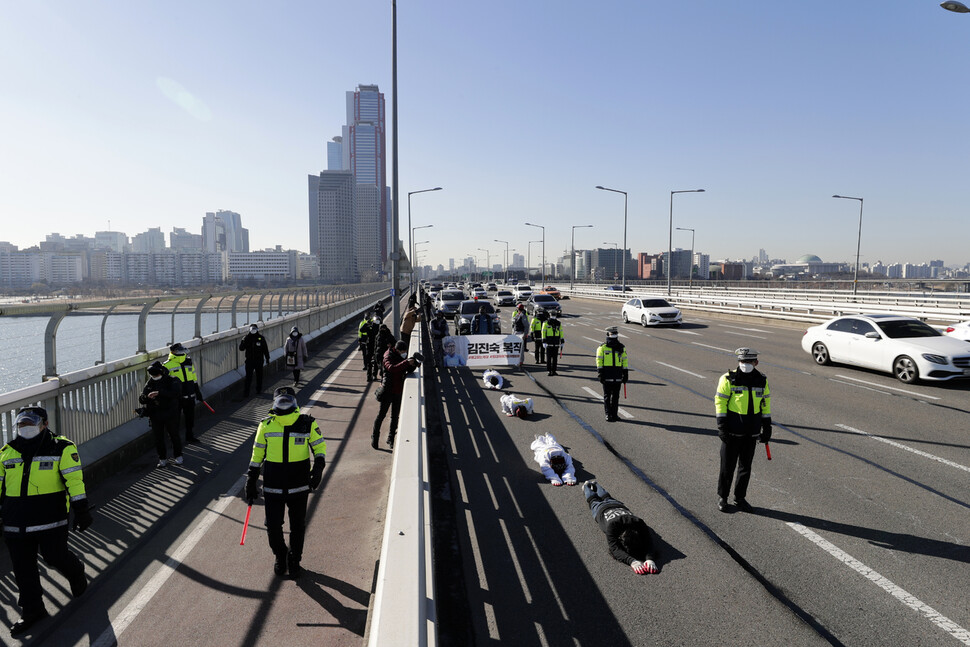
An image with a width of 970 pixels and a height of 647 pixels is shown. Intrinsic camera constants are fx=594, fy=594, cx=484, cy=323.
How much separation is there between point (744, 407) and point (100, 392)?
337 inches

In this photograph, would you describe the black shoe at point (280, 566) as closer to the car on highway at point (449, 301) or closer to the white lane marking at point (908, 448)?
the white lane marking at point (908, 448)

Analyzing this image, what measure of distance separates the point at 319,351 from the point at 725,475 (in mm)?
18724

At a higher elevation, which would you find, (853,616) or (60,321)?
(60,321)

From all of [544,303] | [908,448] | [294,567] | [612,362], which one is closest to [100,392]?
[294,567]

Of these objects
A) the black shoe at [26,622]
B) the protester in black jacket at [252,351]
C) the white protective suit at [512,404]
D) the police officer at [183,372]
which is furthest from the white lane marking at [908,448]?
the protester in black jacket at [252,351]

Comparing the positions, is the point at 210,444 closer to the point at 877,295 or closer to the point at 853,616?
the point at 853,616

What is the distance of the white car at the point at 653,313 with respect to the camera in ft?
100

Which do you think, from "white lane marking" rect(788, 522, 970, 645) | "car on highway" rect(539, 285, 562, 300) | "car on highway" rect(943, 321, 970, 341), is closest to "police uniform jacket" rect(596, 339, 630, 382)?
"white lane marking" rect(788, 522, 970, 645)

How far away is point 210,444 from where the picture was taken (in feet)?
32.0

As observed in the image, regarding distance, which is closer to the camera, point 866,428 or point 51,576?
A: point 51,576

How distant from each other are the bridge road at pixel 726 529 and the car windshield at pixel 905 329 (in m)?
3.00

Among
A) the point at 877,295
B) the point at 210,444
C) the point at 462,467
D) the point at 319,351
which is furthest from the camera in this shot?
the point at 877,295

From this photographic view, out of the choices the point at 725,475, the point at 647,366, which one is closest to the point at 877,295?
the point at 647,366

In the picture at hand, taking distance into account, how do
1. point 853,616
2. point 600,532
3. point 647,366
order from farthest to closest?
point 647,366 < point 600,532 < point 853,616
